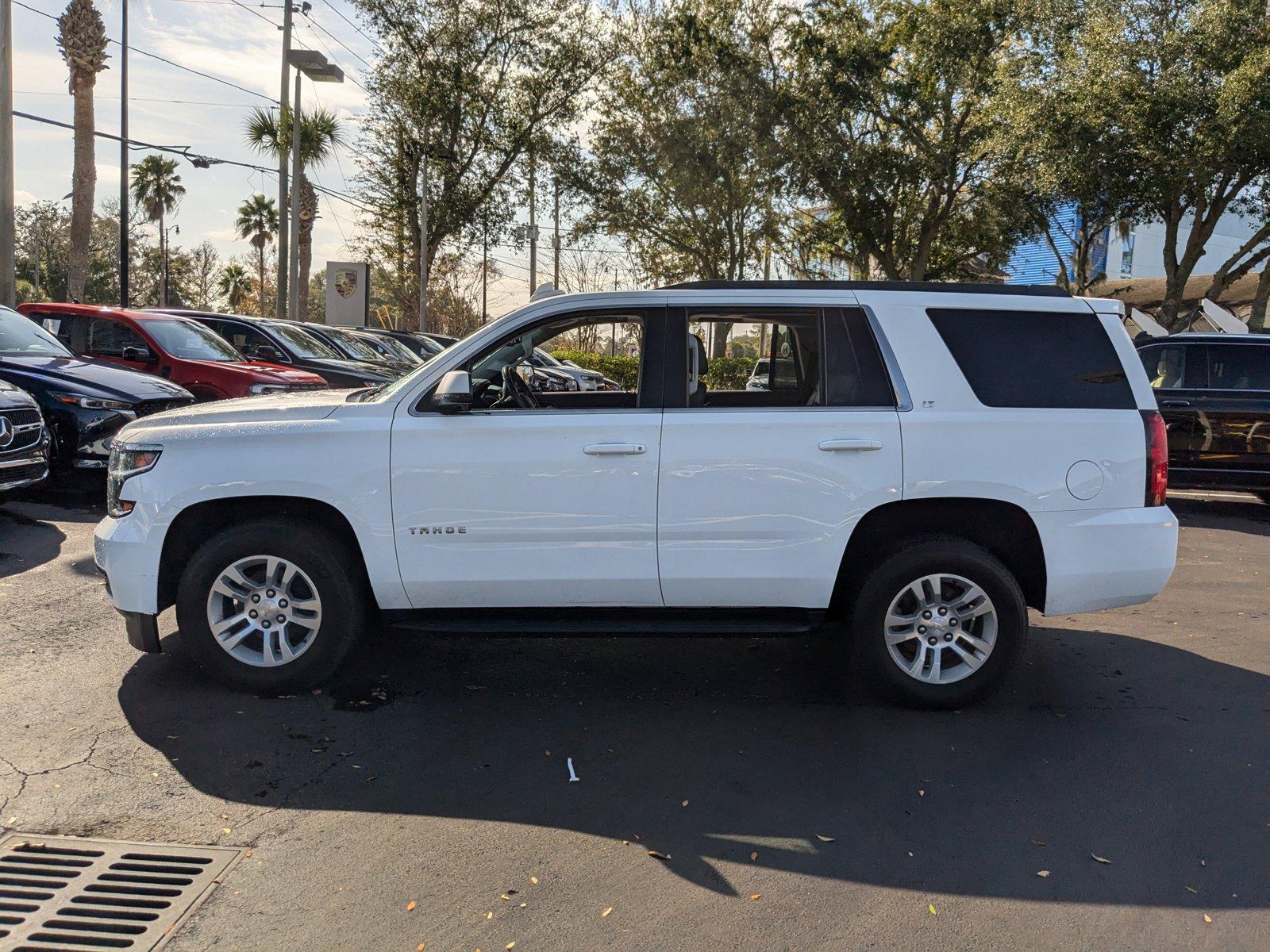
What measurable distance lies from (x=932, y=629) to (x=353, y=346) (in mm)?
13285

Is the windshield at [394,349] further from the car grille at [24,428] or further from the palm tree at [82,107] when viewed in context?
the palm tree at [82,107]

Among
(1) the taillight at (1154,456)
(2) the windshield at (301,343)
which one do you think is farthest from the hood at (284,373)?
(1) the taillight at (1154,456)

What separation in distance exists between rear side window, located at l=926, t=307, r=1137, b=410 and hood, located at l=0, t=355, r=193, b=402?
7.85 meters

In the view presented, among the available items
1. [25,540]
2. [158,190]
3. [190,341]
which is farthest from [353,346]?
[158,190]

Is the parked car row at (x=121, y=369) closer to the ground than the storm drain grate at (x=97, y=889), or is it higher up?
higher up

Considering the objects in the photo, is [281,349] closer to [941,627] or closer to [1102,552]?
[941,627]

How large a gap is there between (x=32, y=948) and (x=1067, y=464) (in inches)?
171

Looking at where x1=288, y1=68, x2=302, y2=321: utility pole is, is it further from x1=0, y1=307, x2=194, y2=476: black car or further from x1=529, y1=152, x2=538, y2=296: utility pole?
x1=0, y1=307, x2=194, y2=476: black car

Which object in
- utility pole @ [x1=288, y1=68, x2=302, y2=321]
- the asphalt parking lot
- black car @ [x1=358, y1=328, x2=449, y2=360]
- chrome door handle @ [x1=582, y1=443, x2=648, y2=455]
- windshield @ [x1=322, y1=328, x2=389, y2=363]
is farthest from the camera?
utility pole @ [x1=288, y1=68, x2=302, y2=321]

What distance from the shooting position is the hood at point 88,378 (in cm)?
973

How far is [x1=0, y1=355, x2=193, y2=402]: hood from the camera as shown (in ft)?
31.9

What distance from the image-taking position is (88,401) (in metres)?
9.59

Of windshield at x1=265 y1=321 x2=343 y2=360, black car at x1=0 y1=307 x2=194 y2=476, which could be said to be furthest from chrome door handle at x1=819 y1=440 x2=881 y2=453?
windshield at x1=265 y1=321 x2=343 y2=360

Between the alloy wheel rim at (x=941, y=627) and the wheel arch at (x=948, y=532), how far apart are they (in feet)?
0.74
